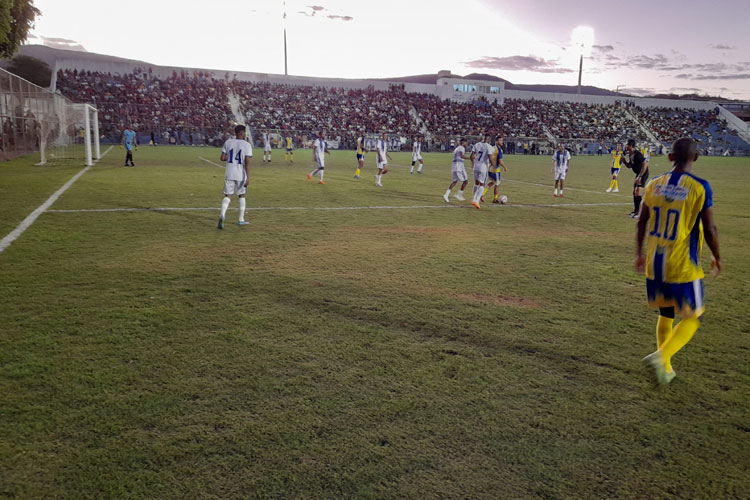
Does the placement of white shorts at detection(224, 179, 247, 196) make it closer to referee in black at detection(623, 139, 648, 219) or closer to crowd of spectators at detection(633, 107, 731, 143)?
referee in black at detection(623, 139, 648, 219)

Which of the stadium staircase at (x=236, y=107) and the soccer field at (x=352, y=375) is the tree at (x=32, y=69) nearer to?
the stadium staircase at (x=236, y=107)

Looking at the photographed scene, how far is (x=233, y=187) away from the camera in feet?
31.9

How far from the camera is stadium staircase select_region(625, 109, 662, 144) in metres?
66.2

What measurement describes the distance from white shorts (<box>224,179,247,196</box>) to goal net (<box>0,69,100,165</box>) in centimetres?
1758

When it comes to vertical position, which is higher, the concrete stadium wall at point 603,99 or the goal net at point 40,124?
the concrete stadium wall at point 603,99

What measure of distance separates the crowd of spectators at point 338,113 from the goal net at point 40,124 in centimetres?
1557

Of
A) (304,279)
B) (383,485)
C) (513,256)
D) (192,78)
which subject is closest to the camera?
(383,485)

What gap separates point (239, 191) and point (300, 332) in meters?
5.80

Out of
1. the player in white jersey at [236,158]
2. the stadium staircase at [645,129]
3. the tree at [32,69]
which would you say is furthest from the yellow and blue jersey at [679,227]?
the tree at [32,69]

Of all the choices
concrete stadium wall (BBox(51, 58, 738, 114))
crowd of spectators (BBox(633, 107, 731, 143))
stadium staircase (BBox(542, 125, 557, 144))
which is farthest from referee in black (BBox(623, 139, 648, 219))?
crowd of spectators (BBox(633, 107, 731, 143))

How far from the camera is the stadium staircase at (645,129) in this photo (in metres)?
66.2

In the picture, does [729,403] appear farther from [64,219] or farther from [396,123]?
[396,123]

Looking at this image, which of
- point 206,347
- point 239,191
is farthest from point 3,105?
point 206,347

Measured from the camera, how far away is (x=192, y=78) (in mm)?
57688
